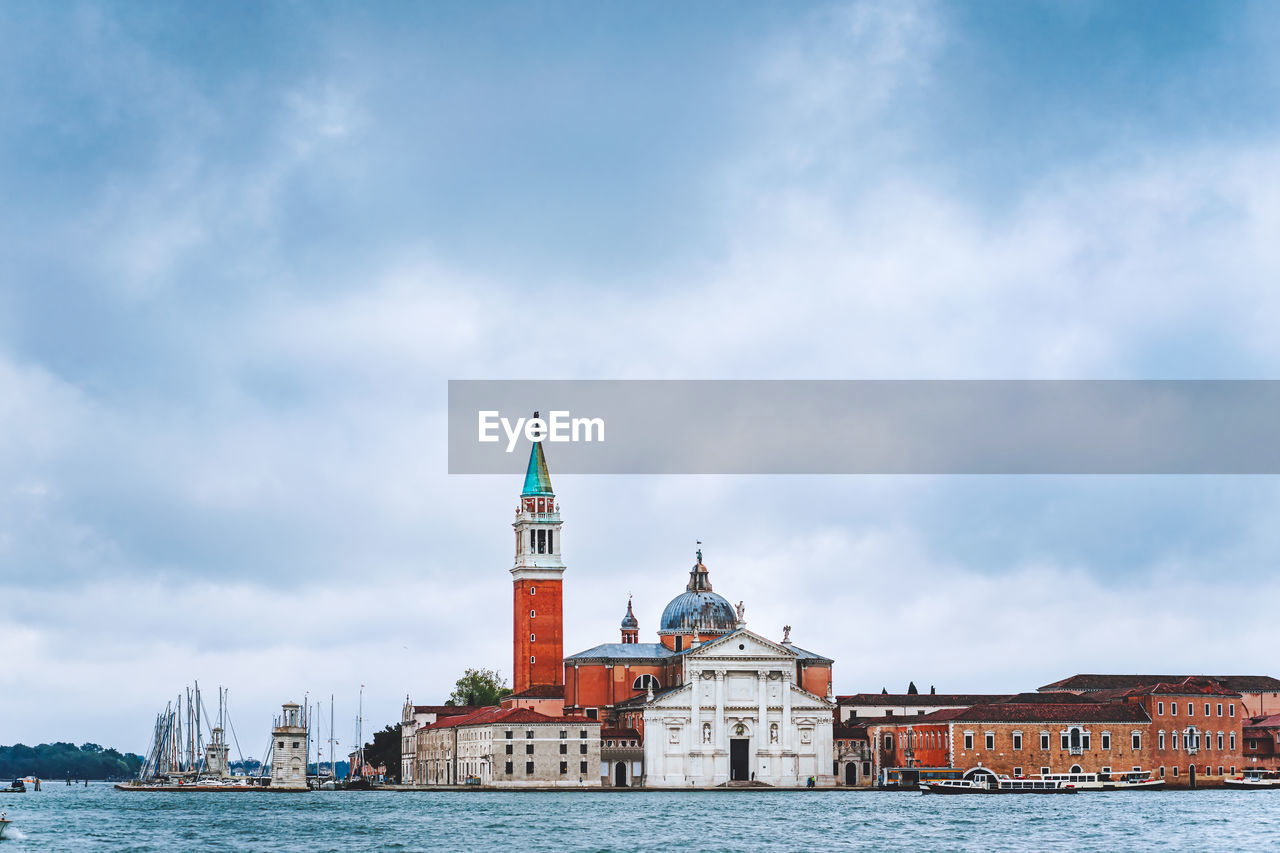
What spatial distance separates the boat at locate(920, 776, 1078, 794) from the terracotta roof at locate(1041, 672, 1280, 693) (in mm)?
21060

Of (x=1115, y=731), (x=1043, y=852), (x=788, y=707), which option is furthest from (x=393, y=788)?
(x=1043, y=852)

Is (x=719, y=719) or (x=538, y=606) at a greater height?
(x=538, y=606)

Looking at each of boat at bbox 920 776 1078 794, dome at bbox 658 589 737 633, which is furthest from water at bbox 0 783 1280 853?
dome at bbox 658 589 737 633

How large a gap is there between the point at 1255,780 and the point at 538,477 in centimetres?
4583

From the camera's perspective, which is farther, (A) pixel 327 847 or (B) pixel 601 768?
(B) pixel 601 768

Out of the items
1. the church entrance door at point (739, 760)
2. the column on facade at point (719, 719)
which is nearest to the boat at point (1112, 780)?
the church entrance door at point (739, 760)

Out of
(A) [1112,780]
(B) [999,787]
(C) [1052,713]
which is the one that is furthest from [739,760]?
(A) [1112,780]

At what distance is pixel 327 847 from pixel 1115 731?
56.3 meters

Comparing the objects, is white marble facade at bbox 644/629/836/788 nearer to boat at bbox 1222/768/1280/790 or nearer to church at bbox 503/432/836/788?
church at bbox 503/432/836/788

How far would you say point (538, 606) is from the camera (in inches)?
4200

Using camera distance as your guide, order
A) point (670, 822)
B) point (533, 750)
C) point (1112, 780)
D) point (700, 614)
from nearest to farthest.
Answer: point (670, 822) → point (533, 750) → point (1112, 780) → point (700, 614)

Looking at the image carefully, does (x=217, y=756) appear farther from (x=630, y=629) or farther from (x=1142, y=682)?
(x=1142, y=682)

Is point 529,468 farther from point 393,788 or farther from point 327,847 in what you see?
point 327,847

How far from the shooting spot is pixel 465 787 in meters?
100
